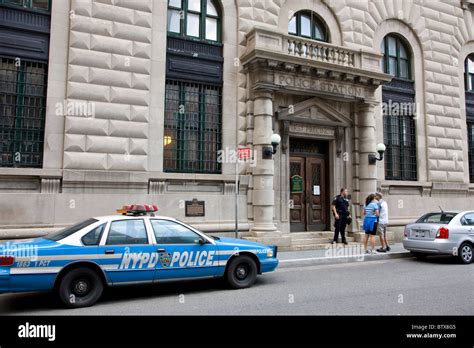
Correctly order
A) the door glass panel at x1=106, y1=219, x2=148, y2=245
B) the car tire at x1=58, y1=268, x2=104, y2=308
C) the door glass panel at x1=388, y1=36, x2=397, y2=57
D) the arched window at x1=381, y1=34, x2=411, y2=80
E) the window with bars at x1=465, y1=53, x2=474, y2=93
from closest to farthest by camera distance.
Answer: the car tire at x1=58, y1=268, x2=104, y2=308, the door glass panel at x1=106, y1=219, x2=148, y2=245, the arched window at x1=381, y1=34, x2=411, y2=80, the door glass panel at x1=388, y1=36, x2=397, y2=57, the window with bars at x1=465, y1=53, x2=474, y2=93

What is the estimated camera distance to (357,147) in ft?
51.8

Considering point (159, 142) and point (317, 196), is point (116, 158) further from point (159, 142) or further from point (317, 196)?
point (317, 196)

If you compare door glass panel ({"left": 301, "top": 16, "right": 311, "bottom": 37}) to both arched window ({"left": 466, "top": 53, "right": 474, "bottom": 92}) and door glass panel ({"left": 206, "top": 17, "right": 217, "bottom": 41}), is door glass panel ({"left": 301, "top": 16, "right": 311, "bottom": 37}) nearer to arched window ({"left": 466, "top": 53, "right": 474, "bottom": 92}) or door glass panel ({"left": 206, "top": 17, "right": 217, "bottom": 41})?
door glass panel ({"left": 206, "top": 17, "right": 217, "bottom": 41})

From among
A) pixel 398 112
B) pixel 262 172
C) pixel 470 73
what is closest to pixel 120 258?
pixel 262 172

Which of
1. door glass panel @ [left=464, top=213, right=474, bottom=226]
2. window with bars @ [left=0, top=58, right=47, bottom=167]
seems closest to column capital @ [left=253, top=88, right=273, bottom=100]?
window with bars @ [left=0, top=58, right=47, bottom=167]

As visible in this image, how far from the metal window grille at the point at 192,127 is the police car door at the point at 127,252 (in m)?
5.60

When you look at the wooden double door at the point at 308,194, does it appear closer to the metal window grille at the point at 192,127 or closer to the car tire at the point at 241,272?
the metal window grille at the point at 192,127

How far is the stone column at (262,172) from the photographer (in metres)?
13.3

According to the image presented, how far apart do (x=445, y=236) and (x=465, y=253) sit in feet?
2.98

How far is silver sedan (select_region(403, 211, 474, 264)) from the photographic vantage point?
37.3ft

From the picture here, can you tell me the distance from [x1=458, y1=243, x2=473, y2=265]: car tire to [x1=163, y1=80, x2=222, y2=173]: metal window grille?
25.8 feet

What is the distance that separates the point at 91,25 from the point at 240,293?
9.10 meters

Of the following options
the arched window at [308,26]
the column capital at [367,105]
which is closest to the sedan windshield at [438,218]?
the column capital at [367,105]
